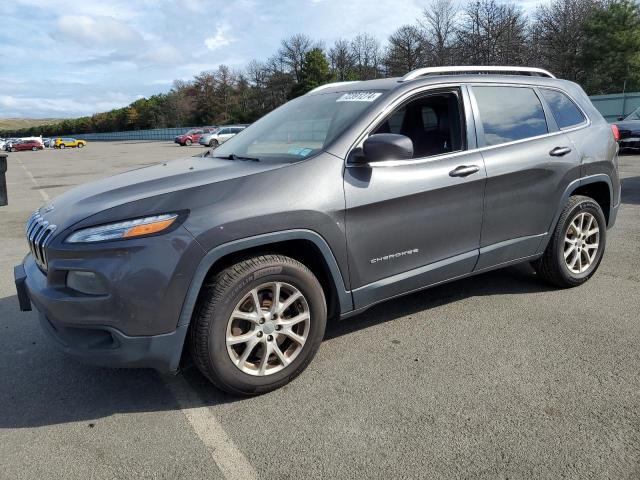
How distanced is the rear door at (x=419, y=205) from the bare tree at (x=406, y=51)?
202 feet

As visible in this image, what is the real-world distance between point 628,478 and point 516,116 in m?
2.64

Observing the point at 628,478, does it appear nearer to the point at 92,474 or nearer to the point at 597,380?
the point at 597,380

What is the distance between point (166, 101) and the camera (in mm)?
98625

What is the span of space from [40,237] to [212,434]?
1448mm

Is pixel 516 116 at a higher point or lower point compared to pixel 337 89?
lower

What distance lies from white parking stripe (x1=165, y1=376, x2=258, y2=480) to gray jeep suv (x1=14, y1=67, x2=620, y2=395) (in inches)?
8.6

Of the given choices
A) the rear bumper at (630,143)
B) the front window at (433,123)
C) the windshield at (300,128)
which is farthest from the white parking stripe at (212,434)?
the rear bumper at (630,143)

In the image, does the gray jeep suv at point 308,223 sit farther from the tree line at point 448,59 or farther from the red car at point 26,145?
the red car at point 26,145

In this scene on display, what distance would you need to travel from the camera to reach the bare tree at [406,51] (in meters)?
62.4

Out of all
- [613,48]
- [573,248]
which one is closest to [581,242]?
[573,248]

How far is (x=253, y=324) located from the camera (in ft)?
9.51

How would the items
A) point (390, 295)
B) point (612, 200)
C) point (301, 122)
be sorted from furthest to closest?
point (612, 200)
point (301, 122)
point (390, 295)

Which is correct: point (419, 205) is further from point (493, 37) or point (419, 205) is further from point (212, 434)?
point (493, 37)

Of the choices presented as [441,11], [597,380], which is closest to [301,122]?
[597,380]
